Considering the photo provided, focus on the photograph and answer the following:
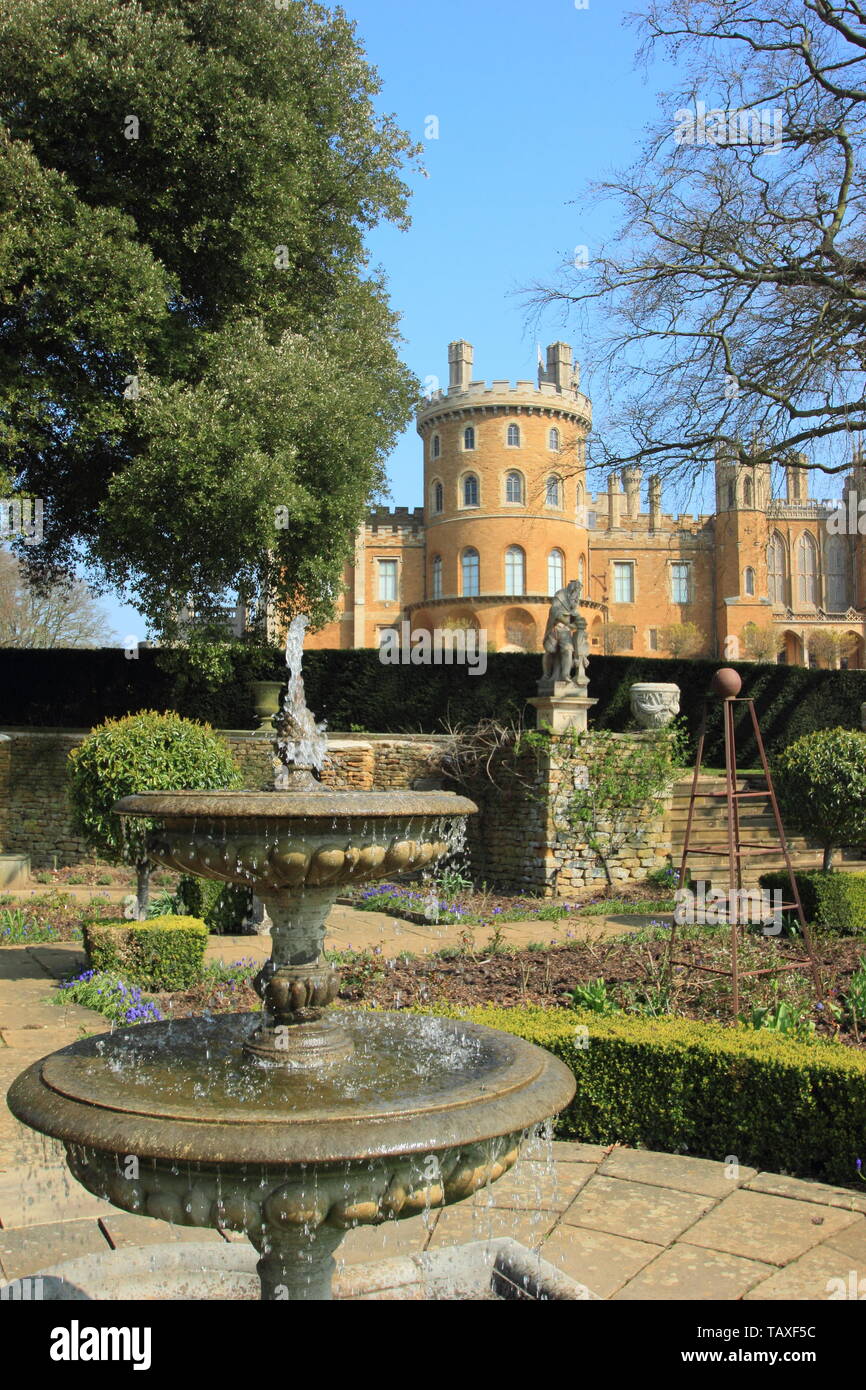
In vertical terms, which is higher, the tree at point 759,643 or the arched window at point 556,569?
the arched window at point 556,569

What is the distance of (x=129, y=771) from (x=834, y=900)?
6.47m

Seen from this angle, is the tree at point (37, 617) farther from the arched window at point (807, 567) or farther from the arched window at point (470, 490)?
the arched window at point (807, 567)

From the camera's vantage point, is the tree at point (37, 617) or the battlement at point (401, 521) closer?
the tree at point (37, 617)

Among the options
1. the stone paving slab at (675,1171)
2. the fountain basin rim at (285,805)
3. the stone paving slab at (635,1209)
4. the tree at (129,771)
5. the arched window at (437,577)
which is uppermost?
the arched window at (437,577)

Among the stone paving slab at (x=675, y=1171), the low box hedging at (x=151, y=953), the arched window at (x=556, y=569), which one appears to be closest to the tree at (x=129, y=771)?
the low box hedging at (x=151, y=953)

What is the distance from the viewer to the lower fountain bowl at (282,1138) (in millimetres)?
2369

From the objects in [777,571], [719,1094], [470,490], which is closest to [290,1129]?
[719,1094]

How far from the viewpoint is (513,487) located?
144 ft

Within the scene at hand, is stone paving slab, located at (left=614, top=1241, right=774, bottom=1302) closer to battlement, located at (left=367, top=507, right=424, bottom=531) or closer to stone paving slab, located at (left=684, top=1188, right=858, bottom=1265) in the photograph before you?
stone paving slab, located at (left=684, top=1188, right=858, bottom=1265)

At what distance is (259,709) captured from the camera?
18047mm

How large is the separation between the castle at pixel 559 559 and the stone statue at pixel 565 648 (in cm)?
2688

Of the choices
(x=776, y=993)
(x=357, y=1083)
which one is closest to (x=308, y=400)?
(x=776, y=993)

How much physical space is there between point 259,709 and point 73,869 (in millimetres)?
3943

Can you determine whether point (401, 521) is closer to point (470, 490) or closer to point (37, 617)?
point (470, 490)
